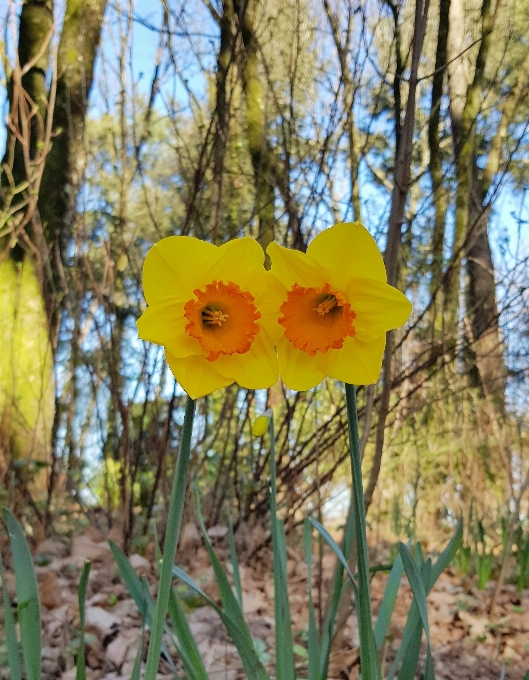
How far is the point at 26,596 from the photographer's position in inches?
33.7

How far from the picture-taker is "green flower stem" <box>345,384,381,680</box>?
2.32 ft

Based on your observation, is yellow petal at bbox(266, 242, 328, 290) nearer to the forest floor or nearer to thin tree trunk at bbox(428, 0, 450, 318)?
thin tree trunk at bbox(428, 0, 450, 318)

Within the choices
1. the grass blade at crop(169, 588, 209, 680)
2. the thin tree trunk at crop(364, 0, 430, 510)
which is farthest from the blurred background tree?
the grass blade at crop(169, 588, 209, 680)

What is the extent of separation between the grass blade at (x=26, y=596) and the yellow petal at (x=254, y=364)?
0.41 meters

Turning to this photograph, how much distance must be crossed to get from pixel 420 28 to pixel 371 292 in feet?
3.29

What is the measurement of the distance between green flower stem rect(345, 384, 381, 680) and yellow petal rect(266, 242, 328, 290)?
142mm

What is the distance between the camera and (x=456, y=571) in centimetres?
318

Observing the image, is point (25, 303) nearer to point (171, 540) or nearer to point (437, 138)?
point (437, 138)

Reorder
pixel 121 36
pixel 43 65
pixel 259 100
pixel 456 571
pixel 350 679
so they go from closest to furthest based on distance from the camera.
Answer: pixel 350 679 < pixel 121 36 < pixel 456 571 < pixel 259 100 < pixel 43 65

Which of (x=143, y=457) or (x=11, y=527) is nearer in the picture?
(x=11, y=527)

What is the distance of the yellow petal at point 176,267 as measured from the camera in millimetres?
724

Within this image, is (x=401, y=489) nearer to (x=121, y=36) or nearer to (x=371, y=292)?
(x=121, y=36)

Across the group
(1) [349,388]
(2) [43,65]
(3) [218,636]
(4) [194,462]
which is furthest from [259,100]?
(1) [349,388]

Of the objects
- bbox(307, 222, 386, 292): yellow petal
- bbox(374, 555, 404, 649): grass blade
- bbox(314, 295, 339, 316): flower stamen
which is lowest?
bbox(374, 555, 404, 649): grass blade
